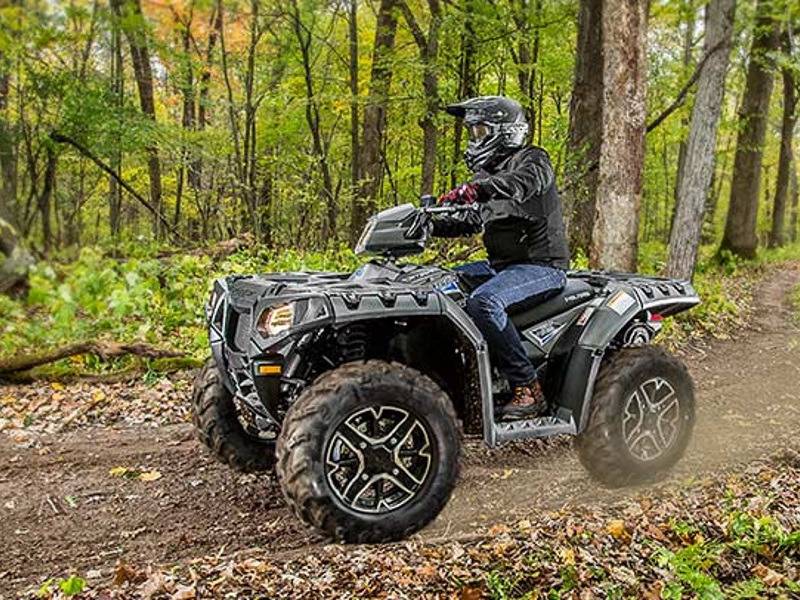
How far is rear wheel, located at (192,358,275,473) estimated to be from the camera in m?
4.77

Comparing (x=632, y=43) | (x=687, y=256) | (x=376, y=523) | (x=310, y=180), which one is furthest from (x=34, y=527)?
(x=310, y=180)

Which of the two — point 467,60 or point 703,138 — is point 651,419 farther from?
point 467,60

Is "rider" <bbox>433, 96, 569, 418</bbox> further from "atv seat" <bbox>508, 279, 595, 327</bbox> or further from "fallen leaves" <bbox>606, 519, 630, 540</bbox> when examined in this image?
"fallen leaves" <bbox>606, 519, 630, 540</bbox>

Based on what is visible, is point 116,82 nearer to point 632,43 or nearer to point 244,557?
point 632,43

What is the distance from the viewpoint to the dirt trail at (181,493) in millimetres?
4203

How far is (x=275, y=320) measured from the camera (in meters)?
3.86

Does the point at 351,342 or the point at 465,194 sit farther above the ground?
the point at 465,194

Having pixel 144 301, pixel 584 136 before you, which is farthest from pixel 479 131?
pixel 584 136

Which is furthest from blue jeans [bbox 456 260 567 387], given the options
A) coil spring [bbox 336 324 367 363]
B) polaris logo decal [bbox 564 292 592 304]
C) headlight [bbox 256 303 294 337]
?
headlight [bbox 256 303 294 337]

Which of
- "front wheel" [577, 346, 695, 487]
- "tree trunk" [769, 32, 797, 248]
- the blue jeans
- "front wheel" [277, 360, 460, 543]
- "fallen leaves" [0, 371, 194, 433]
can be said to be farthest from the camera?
"tree trunk" [769, 32, 797, 248]

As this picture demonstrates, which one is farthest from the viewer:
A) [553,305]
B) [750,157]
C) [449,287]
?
[750,157]

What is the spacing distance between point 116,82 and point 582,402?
15438 millimetres

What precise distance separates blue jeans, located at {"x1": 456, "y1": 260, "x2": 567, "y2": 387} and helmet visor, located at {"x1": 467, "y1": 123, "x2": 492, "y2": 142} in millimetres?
861

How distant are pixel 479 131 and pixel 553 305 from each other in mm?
1230
